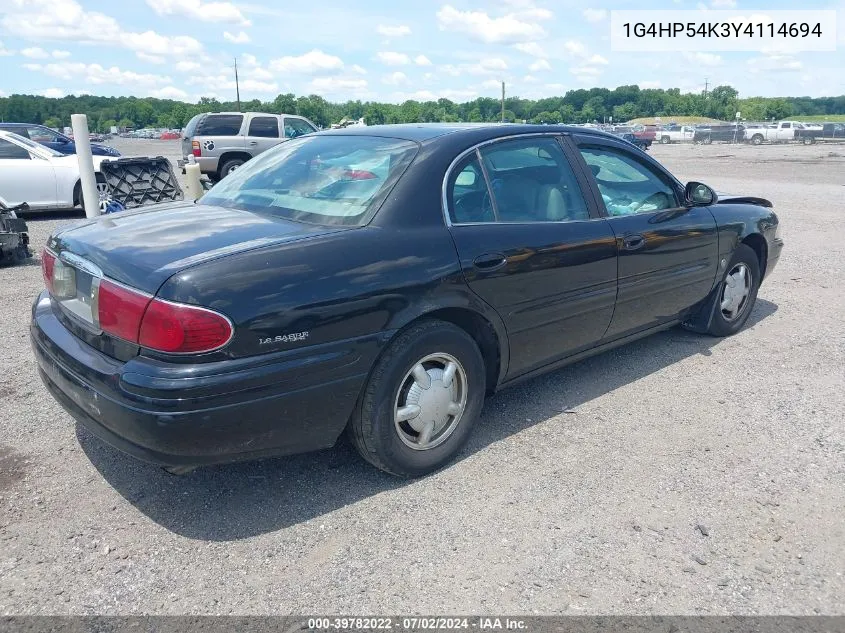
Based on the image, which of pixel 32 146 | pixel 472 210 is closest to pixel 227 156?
pixel 32 146

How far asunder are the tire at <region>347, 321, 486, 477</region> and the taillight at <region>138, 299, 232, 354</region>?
2.35ft

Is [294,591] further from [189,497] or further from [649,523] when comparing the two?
[649,523]

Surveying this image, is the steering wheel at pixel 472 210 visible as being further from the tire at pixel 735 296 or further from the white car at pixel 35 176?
the white car at pixel 35 176

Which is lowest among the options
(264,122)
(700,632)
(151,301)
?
(700,632)

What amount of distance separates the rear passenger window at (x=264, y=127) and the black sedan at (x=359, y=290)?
1474cm

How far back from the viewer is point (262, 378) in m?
2.61

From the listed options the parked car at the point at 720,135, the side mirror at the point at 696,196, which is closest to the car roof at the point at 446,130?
the side mirror at the point at 696,196

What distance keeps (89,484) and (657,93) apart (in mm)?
134833

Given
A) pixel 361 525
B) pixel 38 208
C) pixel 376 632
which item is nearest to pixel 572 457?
pixel 361 525

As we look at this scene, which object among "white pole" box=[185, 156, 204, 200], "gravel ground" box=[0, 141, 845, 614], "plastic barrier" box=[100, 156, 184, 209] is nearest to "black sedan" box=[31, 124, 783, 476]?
"gravel ground" box=[0, 141, 845, 614]

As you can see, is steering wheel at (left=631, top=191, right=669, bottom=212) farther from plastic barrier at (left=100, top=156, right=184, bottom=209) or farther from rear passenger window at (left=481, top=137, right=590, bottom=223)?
plastic barrier at (left=100, top=156, right=184, bottom=209)

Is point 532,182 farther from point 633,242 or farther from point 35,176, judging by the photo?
point 35,176

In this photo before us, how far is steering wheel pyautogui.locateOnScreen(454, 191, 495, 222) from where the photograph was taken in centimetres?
337

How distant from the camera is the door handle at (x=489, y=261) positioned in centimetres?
331
